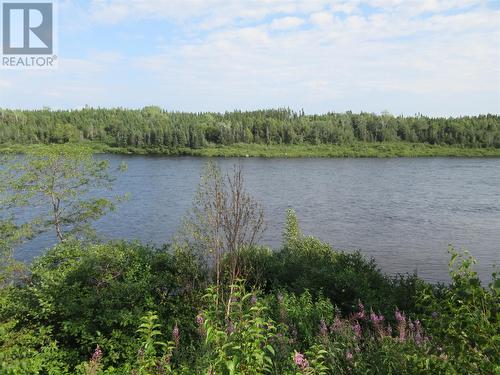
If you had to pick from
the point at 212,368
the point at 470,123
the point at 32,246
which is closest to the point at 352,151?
the point at 470,123

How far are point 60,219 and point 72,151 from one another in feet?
10.7

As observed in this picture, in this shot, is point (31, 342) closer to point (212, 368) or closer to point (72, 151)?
point (212, 368)

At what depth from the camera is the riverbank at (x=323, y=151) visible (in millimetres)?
116125

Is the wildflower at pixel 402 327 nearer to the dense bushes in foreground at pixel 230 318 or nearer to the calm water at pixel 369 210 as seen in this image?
the dense bushes in foreground at pixel 230 318

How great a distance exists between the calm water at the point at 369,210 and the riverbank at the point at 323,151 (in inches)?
1479

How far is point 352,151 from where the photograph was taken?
12069cm

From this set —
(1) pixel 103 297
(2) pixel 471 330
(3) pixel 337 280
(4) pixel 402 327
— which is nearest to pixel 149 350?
(2) pixel 471 330

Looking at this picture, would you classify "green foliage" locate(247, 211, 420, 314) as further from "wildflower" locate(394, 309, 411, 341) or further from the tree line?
the tree line

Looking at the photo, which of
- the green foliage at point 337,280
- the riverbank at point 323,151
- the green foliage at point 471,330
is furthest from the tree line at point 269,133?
the green foliage at point 471,330

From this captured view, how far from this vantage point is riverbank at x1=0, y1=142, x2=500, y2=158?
116125 millimetres

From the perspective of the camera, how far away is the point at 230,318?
6.06 meters

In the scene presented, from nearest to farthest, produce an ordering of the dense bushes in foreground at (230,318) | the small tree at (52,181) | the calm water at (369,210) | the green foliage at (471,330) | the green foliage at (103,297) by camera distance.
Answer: the green foliage at (471,330) → the dense bushes in foreground at (230,318) → the green foliage at (103,297) → the small tree at (52,181) → the calm water at (369,210)

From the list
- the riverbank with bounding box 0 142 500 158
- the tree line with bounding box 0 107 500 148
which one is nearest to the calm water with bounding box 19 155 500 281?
the riverbank with bounding box 0 142 500 158

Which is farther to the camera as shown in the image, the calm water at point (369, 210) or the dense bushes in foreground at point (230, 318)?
the calm water at point (369, 210)
